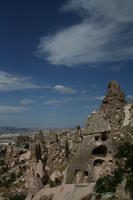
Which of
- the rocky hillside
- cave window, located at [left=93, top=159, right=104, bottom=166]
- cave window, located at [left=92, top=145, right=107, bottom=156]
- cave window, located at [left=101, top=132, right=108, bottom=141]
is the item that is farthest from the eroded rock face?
cave window, located at [left=93, top=159, right=104, bottom=166]

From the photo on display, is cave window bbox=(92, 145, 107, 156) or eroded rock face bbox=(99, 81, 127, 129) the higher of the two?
eroded rock face bbox=(99, 81, 127, 129)

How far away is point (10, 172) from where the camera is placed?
1484 inches

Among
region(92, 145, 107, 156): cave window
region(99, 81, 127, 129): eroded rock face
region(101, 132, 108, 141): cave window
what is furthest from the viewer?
region(99, 81, 127, 129): eroded rock face

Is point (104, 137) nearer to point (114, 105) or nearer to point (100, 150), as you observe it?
point (100, 150)

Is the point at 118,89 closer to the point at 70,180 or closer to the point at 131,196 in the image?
the point at 70,180

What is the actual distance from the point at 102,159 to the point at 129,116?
6477 mm

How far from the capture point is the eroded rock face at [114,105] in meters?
20.3

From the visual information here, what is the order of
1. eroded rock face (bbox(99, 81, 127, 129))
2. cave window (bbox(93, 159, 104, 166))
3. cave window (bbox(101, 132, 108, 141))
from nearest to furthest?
1. cave window (bbox(93, 159, 104, 166))
2. cave window (bbox(101, 132, 108, 141))
3. eroded rock face (bbox(99, 81, 127, 129))

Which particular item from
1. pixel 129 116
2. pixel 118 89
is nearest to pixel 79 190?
pixel 129 116

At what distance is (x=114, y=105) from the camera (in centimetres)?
2180

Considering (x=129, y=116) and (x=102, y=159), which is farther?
(x=129, y=116)

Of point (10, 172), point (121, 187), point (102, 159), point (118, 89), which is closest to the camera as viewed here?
point (121, 187)

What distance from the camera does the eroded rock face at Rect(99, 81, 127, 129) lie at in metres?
20.3

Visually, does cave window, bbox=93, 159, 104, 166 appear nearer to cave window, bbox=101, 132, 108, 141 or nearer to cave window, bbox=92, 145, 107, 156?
cave window, bbox=92, 145, 107, 156
